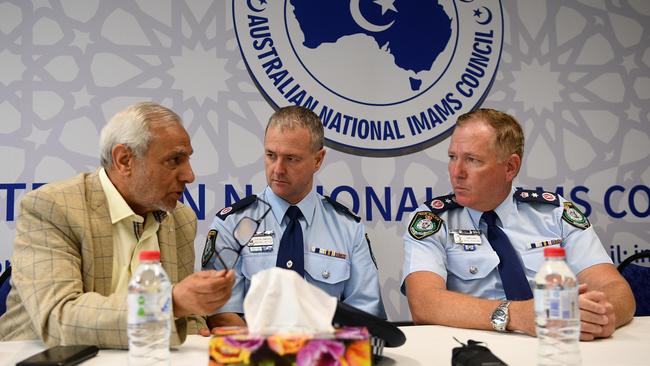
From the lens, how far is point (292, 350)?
1.11 meters

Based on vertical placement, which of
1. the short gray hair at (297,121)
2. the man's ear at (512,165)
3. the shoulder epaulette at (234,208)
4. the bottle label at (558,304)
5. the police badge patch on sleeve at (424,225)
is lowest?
the bottle label at (558,304)

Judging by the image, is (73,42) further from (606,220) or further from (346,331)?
(606,220)

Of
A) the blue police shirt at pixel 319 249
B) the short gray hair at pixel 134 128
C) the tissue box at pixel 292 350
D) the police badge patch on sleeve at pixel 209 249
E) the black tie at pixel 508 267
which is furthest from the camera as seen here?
the blue police shirt at pixel 319 249

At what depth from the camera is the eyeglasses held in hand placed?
2.42m

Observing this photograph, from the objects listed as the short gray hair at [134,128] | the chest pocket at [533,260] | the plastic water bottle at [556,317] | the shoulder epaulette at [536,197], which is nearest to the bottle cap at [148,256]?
the short gray hair at [134,128]

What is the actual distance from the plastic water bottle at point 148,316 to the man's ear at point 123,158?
2.28 feet

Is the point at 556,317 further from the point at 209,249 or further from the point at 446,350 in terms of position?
the point at 209,249

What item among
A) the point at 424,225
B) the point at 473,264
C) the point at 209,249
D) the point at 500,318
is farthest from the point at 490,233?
the point at 209,249

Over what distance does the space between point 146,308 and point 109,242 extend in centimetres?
61

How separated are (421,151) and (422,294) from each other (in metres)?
1.25

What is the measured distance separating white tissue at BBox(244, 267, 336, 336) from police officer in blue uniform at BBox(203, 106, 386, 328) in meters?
1.15

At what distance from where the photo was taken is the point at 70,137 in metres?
2.93

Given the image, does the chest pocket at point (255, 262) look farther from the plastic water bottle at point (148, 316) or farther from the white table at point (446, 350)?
the plastic water bottle at point (148, 316)

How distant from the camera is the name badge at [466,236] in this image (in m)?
2.37
